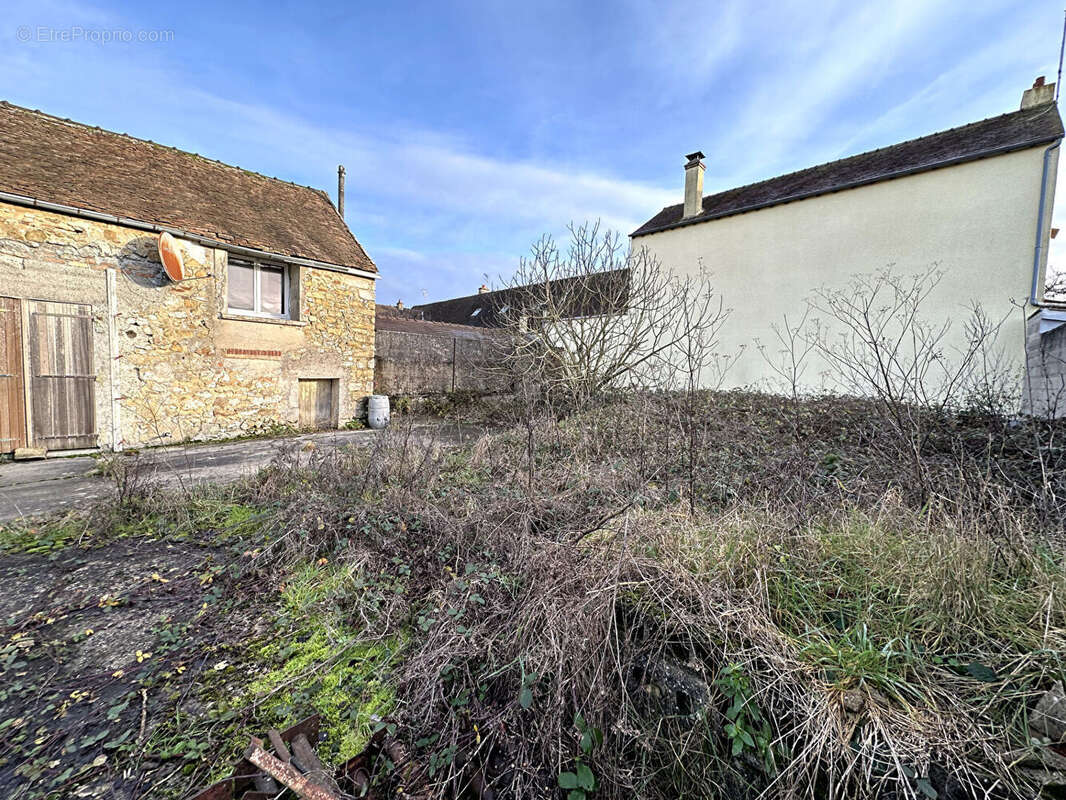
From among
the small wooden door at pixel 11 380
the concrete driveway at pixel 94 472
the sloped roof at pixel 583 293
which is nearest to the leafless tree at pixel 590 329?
the sloped roof at pixel 583 293

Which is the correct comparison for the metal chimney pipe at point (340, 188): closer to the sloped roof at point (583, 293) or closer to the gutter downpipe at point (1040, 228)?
the sloped roof at point (583, 293)

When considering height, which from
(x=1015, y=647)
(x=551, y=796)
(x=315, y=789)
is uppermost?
(x=1015, y=647)

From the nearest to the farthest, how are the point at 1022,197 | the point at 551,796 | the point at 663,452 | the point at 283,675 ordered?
1. the point at 551,796
2. the point at 283,675
3. the point at 663,452
4. the point at 1022,197

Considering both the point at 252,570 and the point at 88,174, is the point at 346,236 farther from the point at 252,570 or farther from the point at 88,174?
the point at 252,570

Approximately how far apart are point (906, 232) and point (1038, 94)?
4048 mm

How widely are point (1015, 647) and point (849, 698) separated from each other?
2.55 feet

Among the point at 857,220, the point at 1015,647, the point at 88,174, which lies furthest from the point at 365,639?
the point at 857,220

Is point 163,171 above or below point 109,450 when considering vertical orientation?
above

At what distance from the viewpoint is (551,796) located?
1.72m

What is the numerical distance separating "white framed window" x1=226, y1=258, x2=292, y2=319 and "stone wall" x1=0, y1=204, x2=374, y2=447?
25 cm

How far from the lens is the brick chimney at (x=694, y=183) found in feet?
42.4

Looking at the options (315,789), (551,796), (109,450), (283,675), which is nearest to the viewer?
(315,789)

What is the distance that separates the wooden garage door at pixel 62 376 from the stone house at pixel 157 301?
2cm

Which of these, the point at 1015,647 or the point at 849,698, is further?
the point at 1015,647
